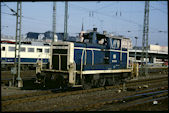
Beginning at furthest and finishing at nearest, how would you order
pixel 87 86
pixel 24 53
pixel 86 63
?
pixel 24 53 → pixel 86 63 → pixel 87 86

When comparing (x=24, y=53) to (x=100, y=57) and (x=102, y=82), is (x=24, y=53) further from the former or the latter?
(x=102, y=82)

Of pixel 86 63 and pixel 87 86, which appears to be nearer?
pixel 87 86

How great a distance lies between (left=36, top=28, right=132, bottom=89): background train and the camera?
38.5ft

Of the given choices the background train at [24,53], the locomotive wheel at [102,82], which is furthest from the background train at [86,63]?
the background train at [24,53]

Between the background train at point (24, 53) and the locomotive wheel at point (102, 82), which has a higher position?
the background train at point (24, 53)

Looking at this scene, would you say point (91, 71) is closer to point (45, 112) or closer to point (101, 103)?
point (101, 103)

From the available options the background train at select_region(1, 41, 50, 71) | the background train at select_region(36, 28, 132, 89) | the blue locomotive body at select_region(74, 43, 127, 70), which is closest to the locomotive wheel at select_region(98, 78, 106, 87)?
the background train at select_region(36, 28, 132, 89)

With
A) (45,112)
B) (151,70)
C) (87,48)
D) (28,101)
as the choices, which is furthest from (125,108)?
(151,70)

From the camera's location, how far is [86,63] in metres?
12.8

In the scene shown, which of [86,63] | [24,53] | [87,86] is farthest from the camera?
[24,53]

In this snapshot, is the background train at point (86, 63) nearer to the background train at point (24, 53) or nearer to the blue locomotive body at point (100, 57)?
the blue locomotive body at point (100, 57)

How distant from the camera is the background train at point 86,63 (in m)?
11.8

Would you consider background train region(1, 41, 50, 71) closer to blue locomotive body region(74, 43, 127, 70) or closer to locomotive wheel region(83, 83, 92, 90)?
blue locomotive body region(74, 43, 127, 70)

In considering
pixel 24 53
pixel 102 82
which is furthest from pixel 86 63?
pixel 24 53
